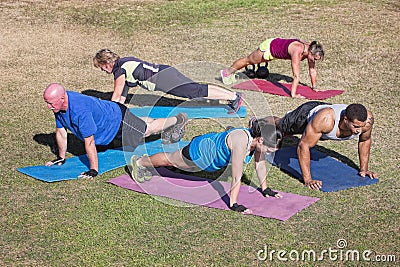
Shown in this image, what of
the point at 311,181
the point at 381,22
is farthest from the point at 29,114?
the point at 381,22

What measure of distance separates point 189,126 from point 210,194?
8.12 feet

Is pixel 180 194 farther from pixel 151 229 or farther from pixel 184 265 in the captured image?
pixel 184 265

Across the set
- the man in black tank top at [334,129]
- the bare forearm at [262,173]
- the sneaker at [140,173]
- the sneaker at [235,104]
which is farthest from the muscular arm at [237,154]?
the sneaker at [235,104]

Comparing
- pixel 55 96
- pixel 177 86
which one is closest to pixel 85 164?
pixel 55 96

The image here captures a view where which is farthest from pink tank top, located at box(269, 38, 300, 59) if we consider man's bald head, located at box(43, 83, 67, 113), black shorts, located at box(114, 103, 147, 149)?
man's bald head, located at box(43, 83, 67, 113)

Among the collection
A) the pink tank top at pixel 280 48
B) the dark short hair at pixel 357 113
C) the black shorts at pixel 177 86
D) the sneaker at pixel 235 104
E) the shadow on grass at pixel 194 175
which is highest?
the pink tank top at pixel 280 48

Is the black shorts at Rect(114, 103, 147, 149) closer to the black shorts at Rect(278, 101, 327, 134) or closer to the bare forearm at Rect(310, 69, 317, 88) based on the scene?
the black shorts at Rect(278, 101, 327, 134)

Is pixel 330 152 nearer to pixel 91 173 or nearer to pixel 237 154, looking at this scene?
pixel 237 154

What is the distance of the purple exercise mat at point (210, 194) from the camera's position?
21.9 ft

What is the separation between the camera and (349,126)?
6.86 metres

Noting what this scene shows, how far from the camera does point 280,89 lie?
1131 cm

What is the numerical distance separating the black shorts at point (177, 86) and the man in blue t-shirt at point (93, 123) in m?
1.06

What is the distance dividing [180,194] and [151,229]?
33.4 inches

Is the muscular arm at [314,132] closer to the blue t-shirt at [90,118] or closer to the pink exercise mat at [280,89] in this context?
the blue t-shirt at [90,118]
